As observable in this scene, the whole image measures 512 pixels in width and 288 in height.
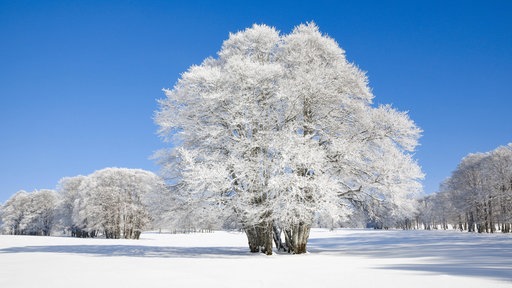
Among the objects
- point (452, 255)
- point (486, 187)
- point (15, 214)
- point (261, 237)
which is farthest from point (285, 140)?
point (15, 214)

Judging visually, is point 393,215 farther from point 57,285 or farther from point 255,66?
point 57,285

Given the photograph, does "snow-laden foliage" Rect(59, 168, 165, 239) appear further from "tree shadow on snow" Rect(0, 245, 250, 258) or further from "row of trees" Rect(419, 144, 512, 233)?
"row of trees" Rect(419, 144, 512, 233)

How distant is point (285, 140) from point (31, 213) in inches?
3890

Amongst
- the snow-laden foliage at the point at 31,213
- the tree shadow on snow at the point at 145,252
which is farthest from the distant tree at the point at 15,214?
the tree shadow on snow at the point at 145,252

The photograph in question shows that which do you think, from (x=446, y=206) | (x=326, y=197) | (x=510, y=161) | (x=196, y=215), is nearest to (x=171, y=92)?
(x=196, y=215)

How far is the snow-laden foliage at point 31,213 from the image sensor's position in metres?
96.6

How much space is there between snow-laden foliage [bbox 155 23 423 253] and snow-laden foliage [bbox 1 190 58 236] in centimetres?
8705

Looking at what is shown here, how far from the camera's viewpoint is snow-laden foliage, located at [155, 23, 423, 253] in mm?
20156

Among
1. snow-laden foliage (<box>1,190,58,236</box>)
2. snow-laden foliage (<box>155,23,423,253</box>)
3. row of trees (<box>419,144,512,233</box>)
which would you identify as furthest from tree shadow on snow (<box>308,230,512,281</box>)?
snow-laden foliage (<box>1,190,58,236</box>)

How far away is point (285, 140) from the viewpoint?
809 inches

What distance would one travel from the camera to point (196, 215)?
21.9 meters

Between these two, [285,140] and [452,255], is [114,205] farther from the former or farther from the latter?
[452,255]

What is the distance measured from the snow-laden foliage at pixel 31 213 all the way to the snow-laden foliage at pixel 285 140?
Answer: 87054mm

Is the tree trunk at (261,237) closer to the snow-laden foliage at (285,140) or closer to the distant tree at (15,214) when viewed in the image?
the snow-laden foliage at (285,140)
